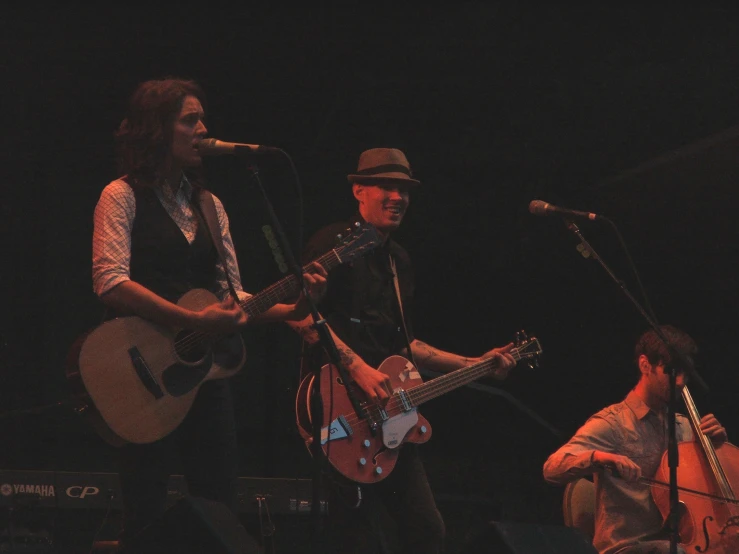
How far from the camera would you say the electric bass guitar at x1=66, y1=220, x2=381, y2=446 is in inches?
117

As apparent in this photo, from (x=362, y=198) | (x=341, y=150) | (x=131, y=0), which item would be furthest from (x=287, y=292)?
(x=341, y=150)

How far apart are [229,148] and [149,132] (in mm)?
440

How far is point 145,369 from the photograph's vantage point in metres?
3.06

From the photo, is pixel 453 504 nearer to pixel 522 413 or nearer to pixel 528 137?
pixel 522 413

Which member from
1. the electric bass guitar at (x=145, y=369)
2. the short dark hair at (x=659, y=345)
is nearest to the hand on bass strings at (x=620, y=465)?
the short dark hair at (x=659, y=345)

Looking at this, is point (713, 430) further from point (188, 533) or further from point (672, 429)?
point (188, 533)

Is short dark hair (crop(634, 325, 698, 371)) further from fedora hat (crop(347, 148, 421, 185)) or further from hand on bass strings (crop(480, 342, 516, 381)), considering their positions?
fedora hat (crop(347, 148, 421, 185))

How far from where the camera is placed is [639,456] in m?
4.32

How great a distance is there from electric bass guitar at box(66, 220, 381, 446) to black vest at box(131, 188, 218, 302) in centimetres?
8

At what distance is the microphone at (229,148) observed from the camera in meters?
2.83

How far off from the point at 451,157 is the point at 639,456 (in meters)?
2.93

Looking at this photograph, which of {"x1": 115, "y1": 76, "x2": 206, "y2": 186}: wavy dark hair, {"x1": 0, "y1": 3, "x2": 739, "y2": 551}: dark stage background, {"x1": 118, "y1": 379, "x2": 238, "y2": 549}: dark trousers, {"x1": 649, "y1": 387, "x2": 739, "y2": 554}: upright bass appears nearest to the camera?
{"x1": 118, "y1": 379, "x2": 238, "y2": 549}: dark trousers

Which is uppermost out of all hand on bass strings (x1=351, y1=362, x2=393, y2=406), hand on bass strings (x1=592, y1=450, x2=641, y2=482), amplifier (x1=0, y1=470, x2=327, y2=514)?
hand on bass strings (x1=351, y1=362, x2=393, y2=406)

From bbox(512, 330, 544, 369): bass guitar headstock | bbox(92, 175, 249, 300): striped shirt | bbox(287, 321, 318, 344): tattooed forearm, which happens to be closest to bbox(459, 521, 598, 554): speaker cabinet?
bbox(287, 321, 318, 344): tattooed forearm
